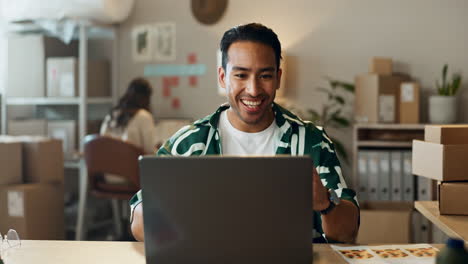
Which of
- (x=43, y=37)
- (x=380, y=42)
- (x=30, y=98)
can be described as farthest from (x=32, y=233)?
(x=380, y=42)

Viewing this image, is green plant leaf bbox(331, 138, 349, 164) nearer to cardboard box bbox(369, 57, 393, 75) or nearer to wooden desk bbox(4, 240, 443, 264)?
cardboard box bbox(369, 57, 393, 75)

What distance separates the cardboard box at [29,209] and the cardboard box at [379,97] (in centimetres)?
212

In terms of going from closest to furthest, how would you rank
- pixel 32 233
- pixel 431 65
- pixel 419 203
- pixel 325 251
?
1. pixel 325 251
2. pixel 419 203
3. pixel 32 233
4. pixel 431 65

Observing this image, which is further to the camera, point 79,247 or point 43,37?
point 43,37

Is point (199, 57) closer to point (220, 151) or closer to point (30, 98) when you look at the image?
point (30, 98)

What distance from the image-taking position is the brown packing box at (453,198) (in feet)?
6.75

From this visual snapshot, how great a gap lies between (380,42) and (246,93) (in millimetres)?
2676

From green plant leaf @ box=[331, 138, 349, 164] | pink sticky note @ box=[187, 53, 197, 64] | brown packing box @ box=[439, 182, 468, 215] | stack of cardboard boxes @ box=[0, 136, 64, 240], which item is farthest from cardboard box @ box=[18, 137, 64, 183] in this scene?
brown packing box @ box=[439, 182, 468, 215]

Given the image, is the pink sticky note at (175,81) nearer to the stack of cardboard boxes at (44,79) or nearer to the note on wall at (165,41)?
the note on wall at (165,41)

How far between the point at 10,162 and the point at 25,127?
3.39 feet

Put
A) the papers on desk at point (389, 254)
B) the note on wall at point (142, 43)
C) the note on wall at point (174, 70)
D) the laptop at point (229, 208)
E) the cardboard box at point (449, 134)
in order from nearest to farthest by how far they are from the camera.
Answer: the laptop at point (229, 208) < the papers on desk at point (389, 254) < the cardboard box at point (449, 134) < the note on wall at point (174, 70) < the note on wall at point (142, 43)

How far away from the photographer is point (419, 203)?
229 centimetres

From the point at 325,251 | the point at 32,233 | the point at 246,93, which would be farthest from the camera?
the point at 32,233

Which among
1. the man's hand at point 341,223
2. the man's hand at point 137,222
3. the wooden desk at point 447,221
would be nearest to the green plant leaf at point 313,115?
the wooden desk at point 447,221
